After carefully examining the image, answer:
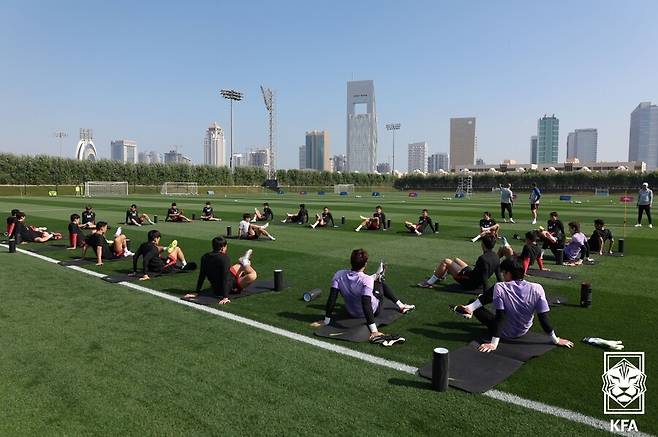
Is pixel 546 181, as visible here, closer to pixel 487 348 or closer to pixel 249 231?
pixel 249 231

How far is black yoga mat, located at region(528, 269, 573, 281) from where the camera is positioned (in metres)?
11.4

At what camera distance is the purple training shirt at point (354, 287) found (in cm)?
705

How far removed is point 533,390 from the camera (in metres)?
Result: 5.22

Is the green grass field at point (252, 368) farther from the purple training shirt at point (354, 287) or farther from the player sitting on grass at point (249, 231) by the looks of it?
the player sitting on grass at point (249, 231)

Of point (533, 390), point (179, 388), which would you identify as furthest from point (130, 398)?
point (533, 390)

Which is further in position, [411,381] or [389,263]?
[389,263]

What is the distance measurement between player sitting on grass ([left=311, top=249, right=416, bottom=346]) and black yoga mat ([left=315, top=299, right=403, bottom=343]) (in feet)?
0.40

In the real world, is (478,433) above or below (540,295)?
below

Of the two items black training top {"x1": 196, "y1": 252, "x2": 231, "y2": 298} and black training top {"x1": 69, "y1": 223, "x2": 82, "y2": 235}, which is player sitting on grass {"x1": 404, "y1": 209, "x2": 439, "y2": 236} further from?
black training top {"x1": 69, "y1": 223, "x2": 82, "y2": 235}

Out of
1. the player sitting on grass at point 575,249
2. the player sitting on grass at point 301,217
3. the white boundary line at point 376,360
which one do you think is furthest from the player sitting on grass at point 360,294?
the player sitting on grass at point 301,217

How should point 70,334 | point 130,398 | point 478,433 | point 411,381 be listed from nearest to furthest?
point 478,433
point 130,398
point 411,381
point 70,334

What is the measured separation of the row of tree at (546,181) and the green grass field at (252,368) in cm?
9240

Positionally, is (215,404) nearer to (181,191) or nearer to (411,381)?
(411,381)

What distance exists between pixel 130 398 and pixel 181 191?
82290mm
